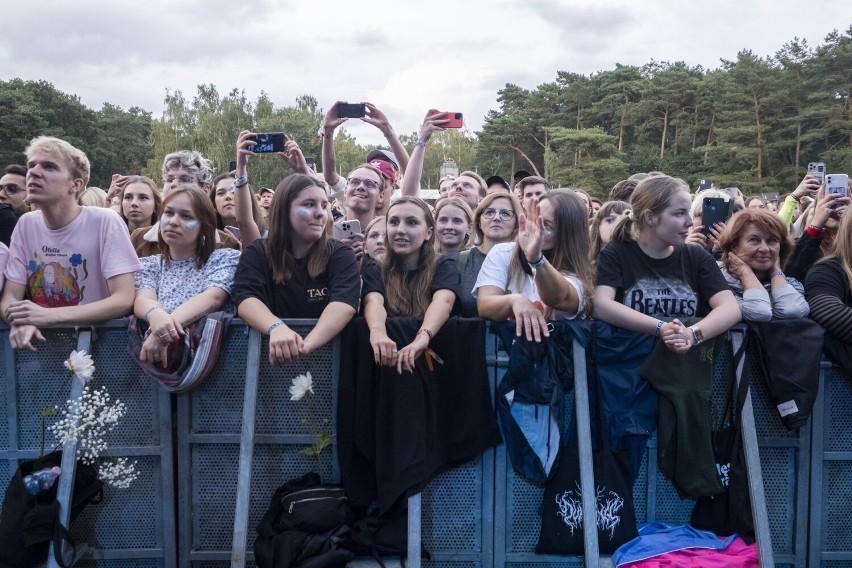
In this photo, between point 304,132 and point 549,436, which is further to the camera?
point 304,132

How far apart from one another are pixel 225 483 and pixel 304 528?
21.8 inches

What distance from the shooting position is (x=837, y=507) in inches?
156

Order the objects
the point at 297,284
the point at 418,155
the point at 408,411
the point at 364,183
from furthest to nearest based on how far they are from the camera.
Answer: the point at 418,155
the point at 364,183
the point at 297,284
the point at 408,411

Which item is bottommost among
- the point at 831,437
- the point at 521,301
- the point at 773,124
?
the point at 831,437

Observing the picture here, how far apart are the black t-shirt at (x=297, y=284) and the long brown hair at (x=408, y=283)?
23cm

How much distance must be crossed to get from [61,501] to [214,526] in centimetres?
78

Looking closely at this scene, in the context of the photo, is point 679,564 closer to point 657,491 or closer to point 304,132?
point 657,491

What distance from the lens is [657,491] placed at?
156 inches

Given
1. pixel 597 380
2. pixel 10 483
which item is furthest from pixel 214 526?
pixel 597 380

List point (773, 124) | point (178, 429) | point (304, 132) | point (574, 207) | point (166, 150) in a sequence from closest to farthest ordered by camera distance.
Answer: point (178, 429) < point (574, 207) < point (773, 124) < point (166, 150) < point (304, 132)

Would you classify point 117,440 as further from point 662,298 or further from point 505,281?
point 662,298

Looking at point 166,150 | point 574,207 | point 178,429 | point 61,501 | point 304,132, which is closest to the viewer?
point 61,501

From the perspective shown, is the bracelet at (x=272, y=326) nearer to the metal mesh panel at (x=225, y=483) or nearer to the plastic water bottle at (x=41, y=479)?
the metal mesh panel at (x=225, y=483)

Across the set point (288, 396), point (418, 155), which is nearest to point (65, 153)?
point (288, 396)
